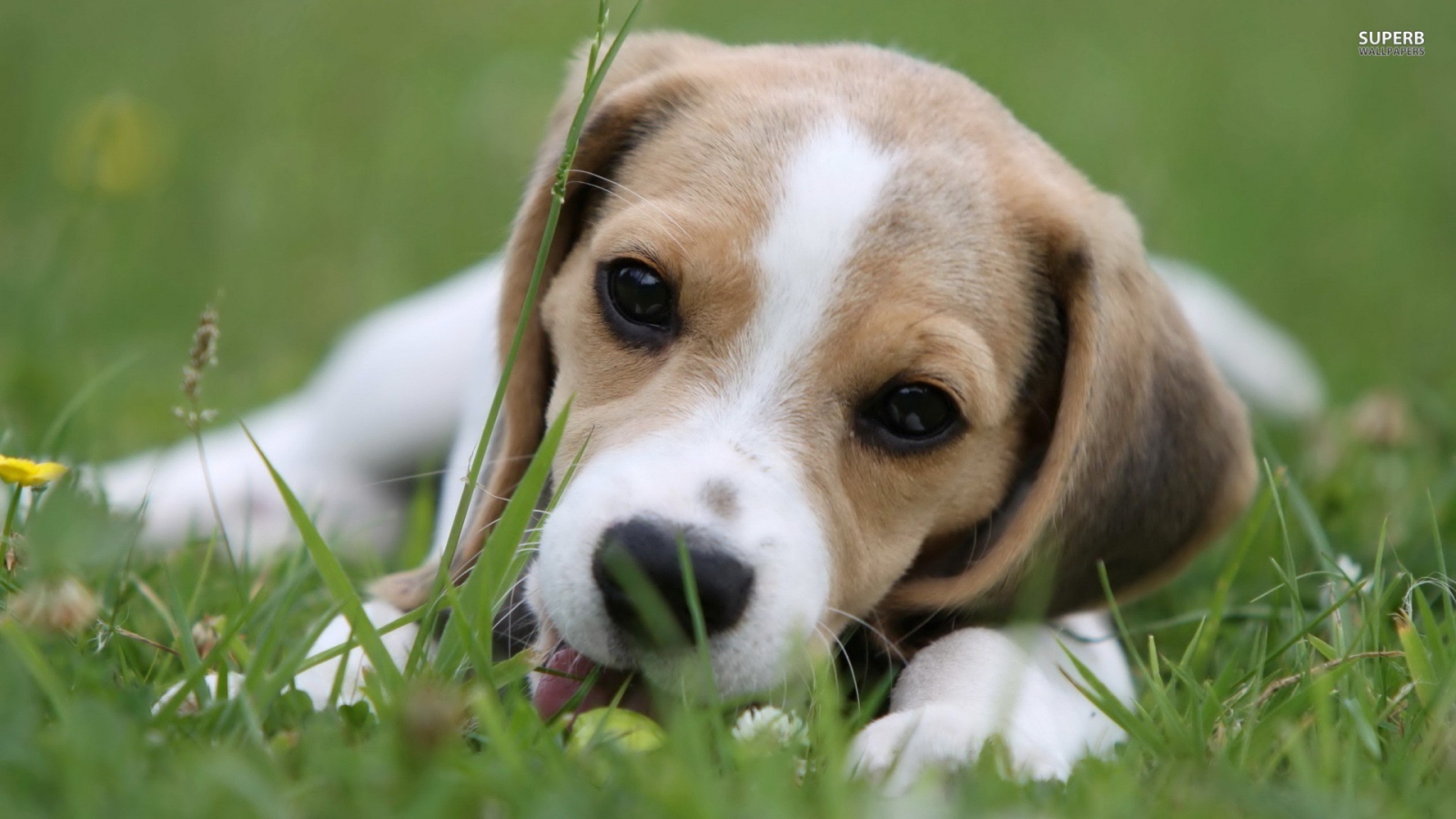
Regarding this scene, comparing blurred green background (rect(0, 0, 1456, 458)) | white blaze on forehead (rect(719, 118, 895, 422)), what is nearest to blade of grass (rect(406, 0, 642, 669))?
white blaze on forehead (rect(719, 118, 895, 422))

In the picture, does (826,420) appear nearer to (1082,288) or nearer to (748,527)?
(748,527)

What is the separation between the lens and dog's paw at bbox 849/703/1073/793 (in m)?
2.69

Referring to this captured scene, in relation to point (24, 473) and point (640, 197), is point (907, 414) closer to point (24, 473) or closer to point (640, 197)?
point (640, 197)

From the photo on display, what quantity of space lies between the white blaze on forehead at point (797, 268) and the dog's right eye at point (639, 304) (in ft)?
0.79

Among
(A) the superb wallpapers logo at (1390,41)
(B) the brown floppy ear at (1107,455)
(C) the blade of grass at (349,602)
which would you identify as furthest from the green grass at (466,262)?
(A) the superb wallpapers logo at (1390,41)

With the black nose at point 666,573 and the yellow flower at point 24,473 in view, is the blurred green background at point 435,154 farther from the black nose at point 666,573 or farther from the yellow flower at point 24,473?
the black nose at point 666,573

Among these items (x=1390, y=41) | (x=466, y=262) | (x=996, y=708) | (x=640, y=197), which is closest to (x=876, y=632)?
(x=996, y=708)

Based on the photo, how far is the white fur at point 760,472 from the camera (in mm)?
2975

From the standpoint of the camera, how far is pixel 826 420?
3381 millimetres

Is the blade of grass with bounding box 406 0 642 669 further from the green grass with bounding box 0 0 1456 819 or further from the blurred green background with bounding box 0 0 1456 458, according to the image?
the blurred green background with bounding box 0 0 1456 458

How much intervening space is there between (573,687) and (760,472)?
615 millimetres

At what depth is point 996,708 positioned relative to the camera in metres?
3.09

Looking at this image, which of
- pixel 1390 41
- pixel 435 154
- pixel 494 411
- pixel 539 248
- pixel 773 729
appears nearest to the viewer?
pixel 773 729

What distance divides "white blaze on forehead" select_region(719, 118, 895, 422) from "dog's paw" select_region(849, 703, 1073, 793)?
809 mm
